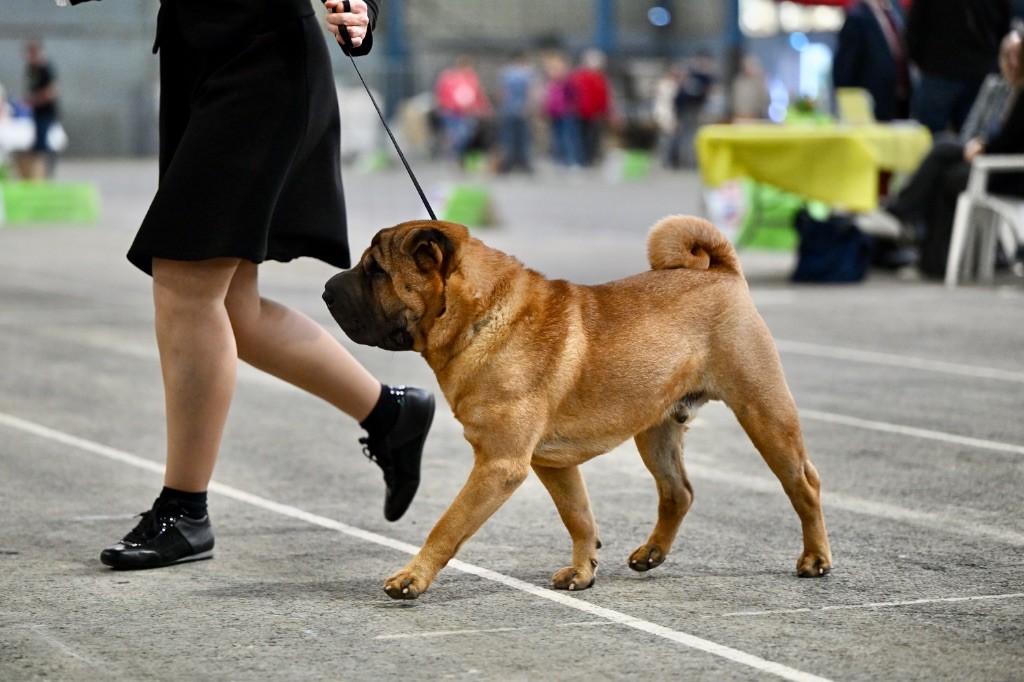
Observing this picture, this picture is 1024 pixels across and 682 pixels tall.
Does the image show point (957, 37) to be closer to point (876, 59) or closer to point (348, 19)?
point (876, 59)

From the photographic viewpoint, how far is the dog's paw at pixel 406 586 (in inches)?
140

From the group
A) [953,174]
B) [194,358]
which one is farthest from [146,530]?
[953,174]

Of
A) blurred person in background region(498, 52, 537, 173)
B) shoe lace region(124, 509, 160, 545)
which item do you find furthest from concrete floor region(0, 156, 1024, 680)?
blurred person in background region(498, 52, 537, 173)

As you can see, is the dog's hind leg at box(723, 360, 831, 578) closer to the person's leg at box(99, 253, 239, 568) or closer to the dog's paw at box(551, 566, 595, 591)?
the dog's paw at box(551, 566, 595, 591)

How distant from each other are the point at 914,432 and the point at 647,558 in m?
2.41

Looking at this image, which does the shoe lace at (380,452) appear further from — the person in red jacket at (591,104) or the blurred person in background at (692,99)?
the blurred person in background at (692,99)

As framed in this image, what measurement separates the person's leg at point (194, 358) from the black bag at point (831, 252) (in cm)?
816

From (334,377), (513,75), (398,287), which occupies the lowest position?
(513,75)

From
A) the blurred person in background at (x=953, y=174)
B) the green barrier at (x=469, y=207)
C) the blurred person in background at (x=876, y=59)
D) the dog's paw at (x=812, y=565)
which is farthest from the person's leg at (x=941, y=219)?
the dog's paw at (x=812, y=565)

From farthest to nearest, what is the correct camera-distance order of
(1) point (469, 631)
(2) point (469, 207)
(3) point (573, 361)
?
(2) point (469, 207) < (3) point (573, 361) < (1) point (469, 631)

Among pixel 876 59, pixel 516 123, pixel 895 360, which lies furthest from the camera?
pixel 516 123

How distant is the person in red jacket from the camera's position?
3158 centimetres

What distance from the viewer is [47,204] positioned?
1872 cm

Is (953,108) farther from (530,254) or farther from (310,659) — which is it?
(310,659)
